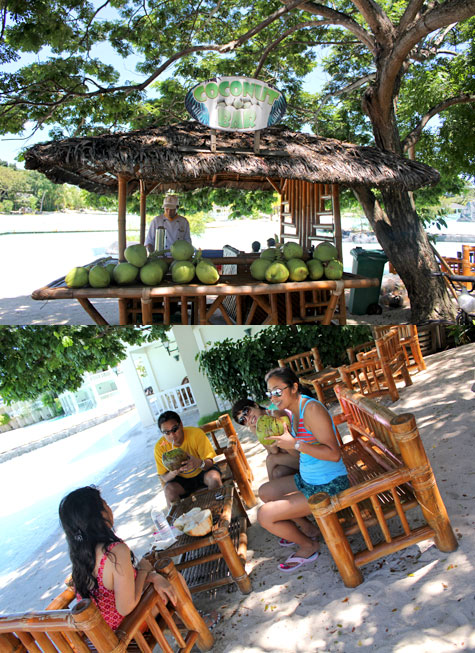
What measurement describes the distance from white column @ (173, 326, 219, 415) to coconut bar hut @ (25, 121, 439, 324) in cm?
17

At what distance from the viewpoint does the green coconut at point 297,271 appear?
2932mm

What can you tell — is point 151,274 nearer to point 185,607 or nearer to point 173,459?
point 173,459

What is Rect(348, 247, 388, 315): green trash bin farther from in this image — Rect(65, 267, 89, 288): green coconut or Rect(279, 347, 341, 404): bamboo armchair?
Rect(65, 267, 89, 288): green coconut

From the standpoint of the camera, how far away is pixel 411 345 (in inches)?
169

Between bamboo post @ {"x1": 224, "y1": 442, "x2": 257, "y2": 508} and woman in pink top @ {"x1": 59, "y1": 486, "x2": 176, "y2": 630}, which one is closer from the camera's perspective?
woman in pink top @ {"x1": 59, "y1": 486, "x2": 176, "y2": 630}

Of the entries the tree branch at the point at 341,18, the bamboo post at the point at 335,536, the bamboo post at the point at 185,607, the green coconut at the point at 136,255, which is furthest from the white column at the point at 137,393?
the tree branch at the point at 341,18

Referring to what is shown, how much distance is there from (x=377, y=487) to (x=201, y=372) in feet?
8.00

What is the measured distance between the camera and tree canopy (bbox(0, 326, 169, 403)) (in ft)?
13.4

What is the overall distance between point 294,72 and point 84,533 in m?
5.94

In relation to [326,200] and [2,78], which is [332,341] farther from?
[2,78]

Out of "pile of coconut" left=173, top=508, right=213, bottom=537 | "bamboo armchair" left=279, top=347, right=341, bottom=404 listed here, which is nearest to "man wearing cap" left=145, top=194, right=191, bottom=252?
"bamboo armchair" left=279, top=347, right=341, bottom=404

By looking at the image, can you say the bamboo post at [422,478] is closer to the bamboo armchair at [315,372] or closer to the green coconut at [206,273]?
the green coconut at [206,273]

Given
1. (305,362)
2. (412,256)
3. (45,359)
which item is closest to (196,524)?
(305,362)

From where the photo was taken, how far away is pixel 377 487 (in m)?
1.69
